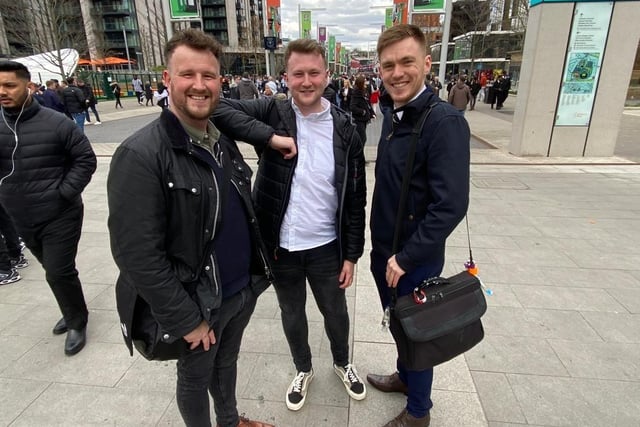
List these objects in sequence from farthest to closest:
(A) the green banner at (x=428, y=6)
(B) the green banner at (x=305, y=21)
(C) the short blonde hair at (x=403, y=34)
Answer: (B) the green banner at (x=305, y=21)
(A) the green banner at (x=428, y=6)
(C) the short blonde hair at (x=403, y=34)

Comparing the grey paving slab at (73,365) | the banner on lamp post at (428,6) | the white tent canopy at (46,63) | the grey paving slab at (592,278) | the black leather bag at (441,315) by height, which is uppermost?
the banner on lamp post at (428,6)

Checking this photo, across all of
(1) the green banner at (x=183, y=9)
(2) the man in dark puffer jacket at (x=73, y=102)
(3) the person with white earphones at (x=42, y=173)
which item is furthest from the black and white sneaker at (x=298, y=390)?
(1) the green banner at (x=183, y=9)

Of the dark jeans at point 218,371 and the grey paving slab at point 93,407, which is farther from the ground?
the dark jeans at point 218,371

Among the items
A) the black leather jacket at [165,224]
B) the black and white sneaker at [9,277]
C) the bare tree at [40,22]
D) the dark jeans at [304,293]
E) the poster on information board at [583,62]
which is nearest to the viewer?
the black leather jacket at [165,224]

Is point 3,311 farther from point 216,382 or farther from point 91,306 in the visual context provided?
point 216,382

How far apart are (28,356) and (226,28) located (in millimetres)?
72181

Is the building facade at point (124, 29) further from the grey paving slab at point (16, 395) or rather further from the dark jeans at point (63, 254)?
the grey paving slab at point (16, 395)

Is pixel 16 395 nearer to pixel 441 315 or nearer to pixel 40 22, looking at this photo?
pixel 441 315

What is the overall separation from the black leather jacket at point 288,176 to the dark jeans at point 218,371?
422 mm

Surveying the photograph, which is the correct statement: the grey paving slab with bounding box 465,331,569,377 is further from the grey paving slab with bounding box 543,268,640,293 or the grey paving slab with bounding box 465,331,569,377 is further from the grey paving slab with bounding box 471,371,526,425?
the grey paving slab with bounding box 543,268,640,293

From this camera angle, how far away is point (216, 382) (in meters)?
1.89

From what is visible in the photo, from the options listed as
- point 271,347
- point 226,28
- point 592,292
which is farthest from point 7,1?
point 226,28

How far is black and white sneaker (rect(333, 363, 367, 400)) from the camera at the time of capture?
92.7 inches

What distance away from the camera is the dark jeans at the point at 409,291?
185 centimetres
